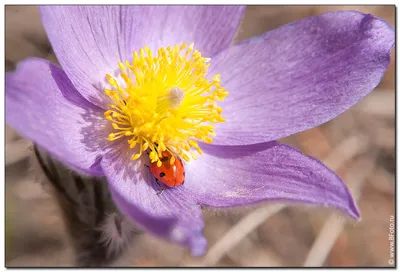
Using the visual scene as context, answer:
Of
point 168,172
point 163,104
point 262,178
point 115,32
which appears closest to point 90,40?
point 115,32

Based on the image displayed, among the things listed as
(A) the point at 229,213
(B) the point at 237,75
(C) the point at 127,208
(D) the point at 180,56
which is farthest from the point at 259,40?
(C) the point at 127,208

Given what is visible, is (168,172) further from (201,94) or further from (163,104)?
(201,94)

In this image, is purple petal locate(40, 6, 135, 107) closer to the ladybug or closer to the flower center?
the flower center

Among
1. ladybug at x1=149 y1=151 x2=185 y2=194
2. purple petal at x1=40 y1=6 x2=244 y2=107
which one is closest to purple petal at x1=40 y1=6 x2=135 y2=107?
purple petal at x1=40 y1=6 x2=244 y2=107

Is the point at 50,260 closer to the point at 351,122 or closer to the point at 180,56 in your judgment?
the point at 180,56

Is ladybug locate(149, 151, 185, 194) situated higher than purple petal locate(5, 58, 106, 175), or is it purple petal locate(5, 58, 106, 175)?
purple petal locate(5, 58, 106, 175)

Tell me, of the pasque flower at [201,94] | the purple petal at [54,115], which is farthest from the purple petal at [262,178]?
the purple petal at [54,115]
